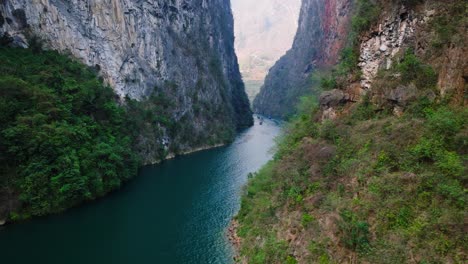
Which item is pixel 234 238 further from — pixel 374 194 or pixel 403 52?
pixel 403 52

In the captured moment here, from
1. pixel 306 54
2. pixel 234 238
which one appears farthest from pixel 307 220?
pixel 306 54

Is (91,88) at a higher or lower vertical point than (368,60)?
lower

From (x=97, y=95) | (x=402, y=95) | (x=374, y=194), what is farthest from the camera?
(x=97, y=95)

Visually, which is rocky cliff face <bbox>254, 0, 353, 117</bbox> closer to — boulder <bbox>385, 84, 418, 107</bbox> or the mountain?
the mountain

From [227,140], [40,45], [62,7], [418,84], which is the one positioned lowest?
[227,140]

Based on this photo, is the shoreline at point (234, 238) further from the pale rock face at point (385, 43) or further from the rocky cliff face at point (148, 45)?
the rocky cliff face at point (148, 45)

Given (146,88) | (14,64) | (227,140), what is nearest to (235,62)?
(227,140)

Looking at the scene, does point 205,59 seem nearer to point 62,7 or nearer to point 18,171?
point 62,7
